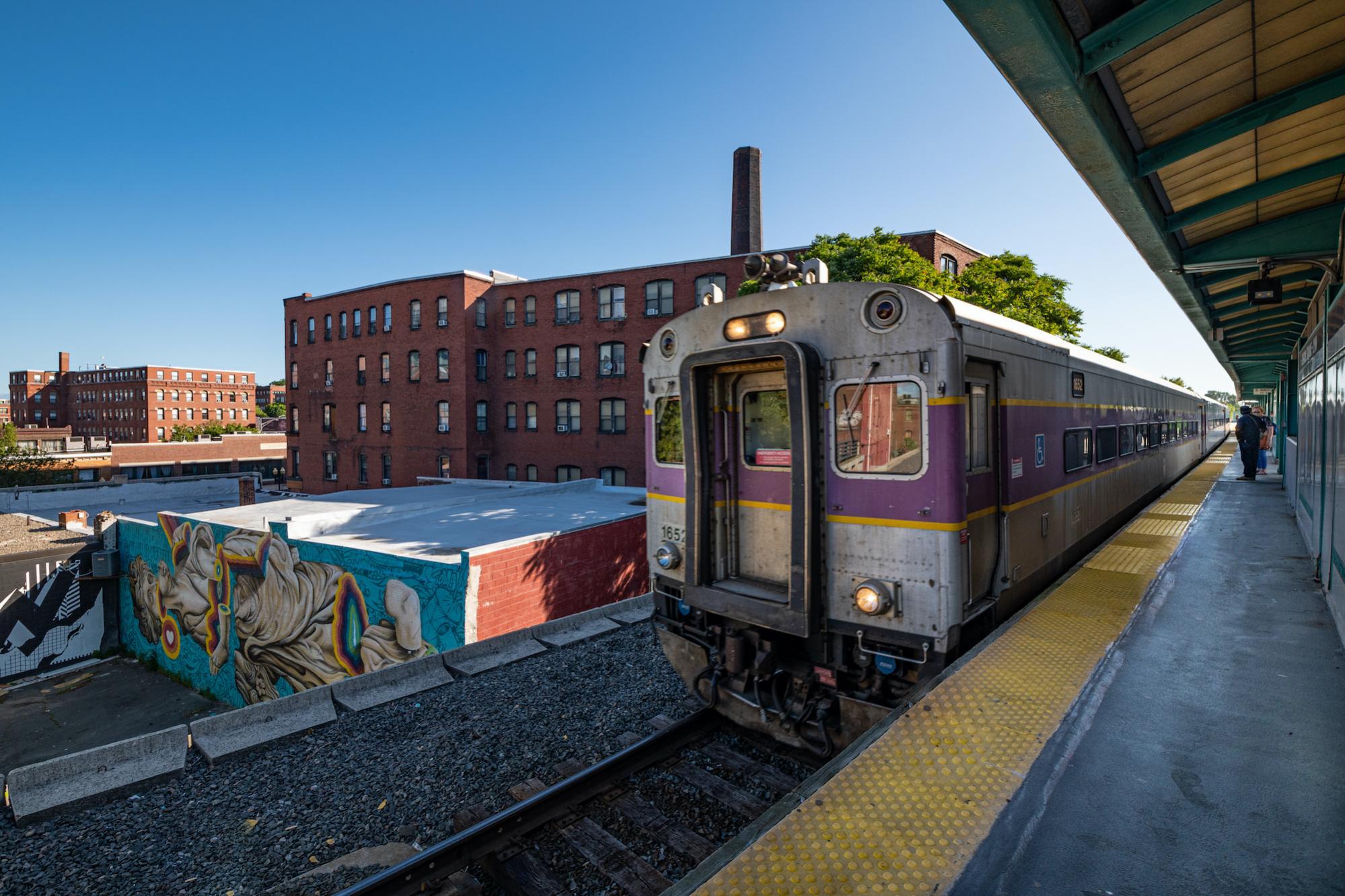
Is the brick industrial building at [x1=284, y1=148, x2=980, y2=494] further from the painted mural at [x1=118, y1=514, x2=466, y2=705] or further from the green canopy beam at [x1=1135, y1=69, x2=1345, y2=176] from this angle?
the green canopy beam at [x1=1135, y1=69, x2=1345, y2=176]

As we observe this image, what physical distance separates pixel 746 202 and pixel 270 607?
92.2ft

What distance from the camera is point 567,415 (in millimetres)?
36531

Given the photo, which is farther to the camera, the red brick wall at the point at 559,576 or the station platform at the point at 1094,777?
the red brick wall at the point at 559,576

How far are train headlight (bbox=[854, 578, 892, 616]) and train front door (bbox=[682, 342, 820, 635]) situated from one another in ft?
2.04

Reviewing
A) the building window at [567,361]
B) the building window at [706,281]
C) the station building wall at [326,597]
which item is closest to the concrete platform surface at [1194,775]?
the station building wall at [326,597]

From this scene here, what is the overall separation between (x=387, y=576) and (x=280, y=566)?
14.9ft

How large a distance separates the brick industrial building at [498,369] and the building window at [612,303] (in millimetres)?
57

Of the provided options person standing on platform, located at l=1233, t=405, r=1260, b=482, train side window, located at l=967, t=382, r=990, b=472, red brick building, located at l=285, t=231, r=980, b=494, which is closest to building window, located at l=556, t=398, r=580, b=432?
red brick building, located at l=285, t=231, r=980, b=494

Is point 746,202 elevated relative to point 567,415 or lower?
elevated

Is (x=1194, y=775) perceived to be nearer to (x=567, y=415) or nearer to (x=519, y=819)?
(x=519, y=819)

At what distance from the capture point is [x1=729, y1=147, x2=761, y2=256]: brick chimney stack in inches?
1336

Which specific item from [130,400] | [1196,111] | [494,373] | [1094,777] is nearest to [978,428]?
[1094,777]

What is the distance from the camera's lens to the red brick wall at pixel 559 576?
480 inches

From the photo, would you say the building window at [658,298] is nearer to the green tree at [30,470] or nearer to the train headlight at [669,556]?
the train headlight at [669,556]
